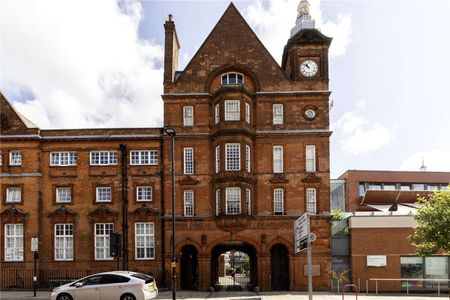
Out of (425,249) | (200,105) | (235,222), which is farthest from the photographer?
(200,105)

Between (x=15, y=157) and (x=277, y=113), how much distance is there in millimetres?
18905

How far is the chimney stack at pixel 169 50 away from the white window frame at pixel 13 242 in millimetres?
14705

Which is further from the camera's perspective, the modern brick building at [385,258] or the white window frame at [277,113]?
the white window frame at [277,113]

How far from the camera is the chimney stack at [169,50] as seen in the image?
3381cm

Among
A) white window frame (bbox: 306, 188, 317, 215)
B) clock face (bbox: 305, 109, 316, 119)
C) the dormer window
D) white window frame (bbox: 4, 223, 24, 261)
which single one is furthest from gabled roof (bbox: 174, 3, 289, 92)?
white window frame (bbox: 4, 223, 24, 261)

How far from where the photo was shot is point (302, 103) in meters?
33.1

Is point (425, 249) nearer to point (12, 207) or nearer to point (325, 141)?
point (325, 141)

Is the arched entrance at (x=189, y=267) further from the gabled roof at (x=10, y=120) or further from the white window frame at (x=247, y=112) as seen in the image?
the gabled roof at (x=10, y=120)

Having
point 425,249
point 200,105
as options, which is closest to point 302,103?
point 200,105

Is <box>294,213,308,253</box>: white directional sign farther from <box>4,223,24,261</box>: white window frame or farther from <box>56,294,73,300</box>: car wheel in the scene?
<box>4,223,24,261</box>: white window frame

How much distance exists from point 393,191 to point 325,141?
27.5 metres

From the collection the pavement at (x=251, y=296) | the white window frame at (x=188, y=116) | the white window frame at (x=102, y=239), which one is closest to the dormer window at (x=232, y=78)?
the white window frame at (x=188, y=116)

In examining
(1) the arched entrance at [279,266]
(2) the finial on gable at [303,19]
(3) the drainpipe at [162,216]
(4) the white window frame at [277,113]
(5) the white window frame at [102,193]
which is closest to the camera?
(3) the drainpipe at [162,216]

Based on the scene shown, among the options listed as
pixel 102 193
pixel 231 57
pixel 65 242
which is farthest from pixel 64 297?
pixel 231 57
